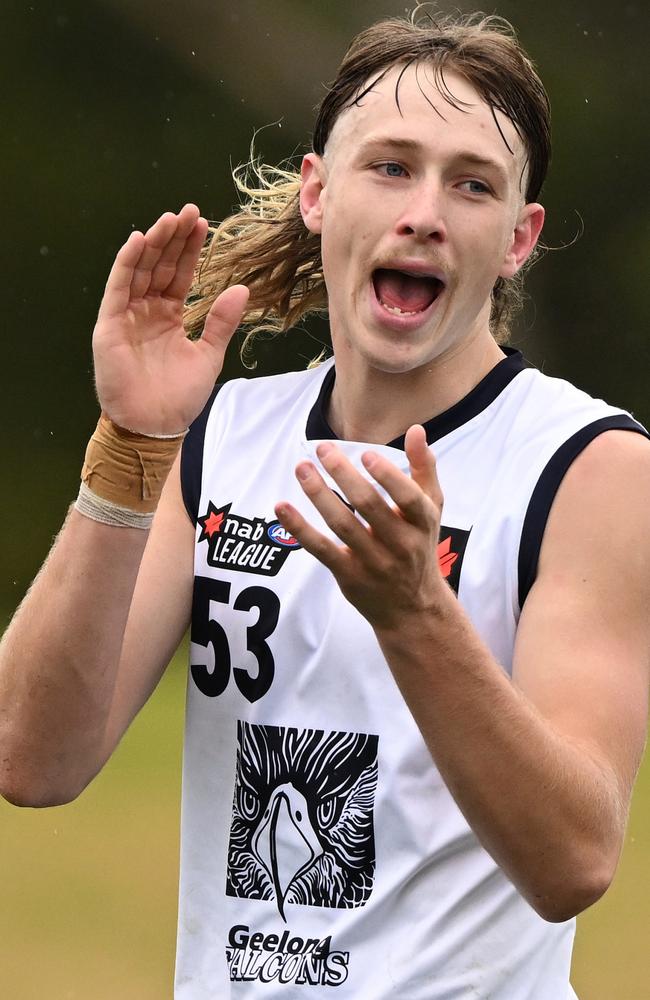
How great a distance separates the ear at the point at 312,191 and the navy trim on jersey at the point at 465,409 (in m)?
0.30

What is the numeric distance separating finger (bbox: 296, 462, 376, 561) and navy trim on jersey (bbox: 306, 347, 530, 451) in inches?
25.2

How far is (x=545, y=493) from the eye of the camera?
1919 millimetres

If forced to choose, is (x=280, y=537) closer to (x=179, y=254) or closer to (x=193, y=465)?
(x=193, y=465)

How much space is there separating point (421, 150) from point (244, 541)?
0.62 meters

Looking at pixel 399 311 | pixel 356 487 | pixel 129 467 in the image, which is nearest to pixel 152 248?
pixel 129 467

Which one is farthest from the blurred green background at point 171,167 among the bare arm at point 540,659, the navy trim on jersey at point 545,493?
the bare arm at point 540,659

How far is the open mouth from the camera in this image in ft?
6.88

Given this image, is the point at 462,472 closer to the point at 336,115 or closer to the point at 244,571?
the point at 244,571

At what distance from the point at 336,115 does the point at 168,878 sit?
13.2 feet

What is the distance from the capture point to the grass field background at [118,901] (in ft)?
16.5

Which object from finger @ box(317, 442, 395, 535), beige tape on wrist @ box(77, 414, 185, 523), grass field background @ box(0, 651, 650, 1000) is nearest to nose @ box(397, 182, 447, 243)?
beige tape on wrist @ box(77, 414, 185, 523)

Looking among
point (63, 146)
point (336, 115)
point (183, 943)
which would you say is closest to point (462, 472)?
point (336, 115)

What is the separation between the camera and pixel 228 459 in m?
2.23

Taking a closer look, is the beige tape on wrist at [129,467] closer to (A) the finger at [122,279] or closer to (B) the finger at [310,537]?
(A) the finger at [122,279]
